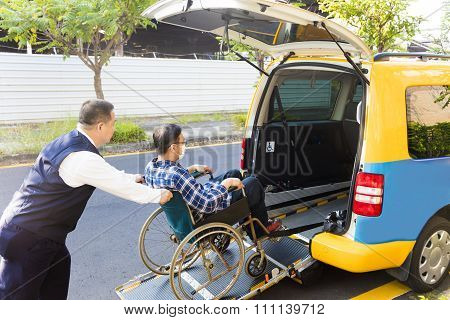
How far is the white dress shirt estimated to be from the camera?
2.25 metres

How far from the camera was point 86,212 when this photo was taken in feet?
16.1

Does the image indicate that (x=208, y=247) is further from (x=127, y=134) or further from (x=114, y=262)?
(x=127, y=134)

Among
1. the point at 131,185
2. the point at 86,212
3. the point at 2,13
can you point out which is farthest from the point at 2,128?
the point at 131,185

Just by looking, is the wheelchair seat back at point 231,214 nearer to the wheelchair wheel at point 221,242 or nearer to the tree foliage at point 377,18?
the wheelchair wheel at point 221,242

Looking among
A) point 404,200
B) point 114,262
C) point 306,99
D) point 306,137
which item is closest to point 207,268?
point 114,262

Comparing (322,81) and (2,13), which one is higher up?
(2,13)

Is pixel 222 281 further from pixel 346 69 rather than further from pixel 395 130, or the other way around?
pixel 346 69

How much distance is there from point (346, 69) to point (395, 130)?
665 mm

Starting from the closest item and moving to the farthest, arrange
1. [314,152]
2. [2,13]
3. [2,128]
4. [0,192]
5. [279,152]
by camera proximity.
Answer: [279,152] < [314,152] < [0,192] < [2,13] < [2,128]

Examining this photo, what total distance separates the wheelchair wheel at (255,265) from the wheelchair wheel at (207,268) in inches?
3.9

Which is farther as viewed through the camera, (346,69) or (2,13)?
(2,13)

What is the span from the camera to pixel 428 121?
2.97m

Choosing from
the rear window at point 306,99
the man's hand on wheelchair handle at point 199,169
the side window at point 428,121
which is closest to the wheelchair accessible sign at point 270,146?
the rear window at point 306,99

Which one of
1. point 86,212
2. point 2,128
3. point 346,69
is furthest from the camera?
point 2,128
